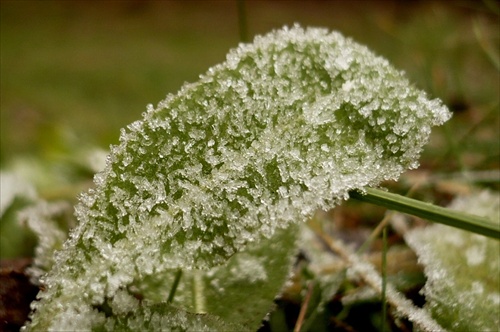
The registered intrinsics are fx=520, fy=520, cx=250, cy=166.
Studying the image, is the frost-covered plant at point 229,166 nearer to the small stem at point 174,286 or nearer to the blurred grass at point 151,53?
the small stem at point 174,286

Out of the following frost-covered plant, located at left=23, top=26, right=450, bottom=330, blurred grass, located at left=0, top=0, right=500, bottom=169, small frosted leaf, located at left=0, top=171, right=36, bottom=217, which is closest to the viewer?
frost-covered plant, located at left=23, top=26, right=450, bottom=330

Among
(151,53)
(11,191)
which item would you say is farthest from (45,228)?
(151,53)

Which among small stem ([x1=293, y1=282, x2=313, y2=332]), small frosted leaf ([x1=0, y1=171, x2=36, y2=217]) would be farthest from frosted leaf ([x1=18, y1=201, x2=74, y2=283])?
small stem ([x1=293, y1=282, x2=313, y2=332])

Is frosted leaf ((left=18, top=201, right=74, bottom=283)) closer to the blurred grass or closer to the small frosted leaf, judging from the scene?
the small frosted leaf

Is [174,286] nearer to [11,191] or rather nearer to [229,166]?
[229,166]

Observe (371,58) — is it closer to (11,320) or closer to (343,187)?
(343,187)

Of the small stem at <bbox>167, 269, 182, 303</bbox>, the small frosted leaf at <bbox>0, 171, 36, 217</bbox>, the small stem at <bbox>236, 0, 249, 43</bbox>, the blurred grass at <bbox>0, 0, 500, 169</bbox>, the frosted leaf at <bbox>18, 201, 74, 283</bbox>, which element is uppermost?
the blurred grass at <bbox>0, 0, 500, 169</bbox>
